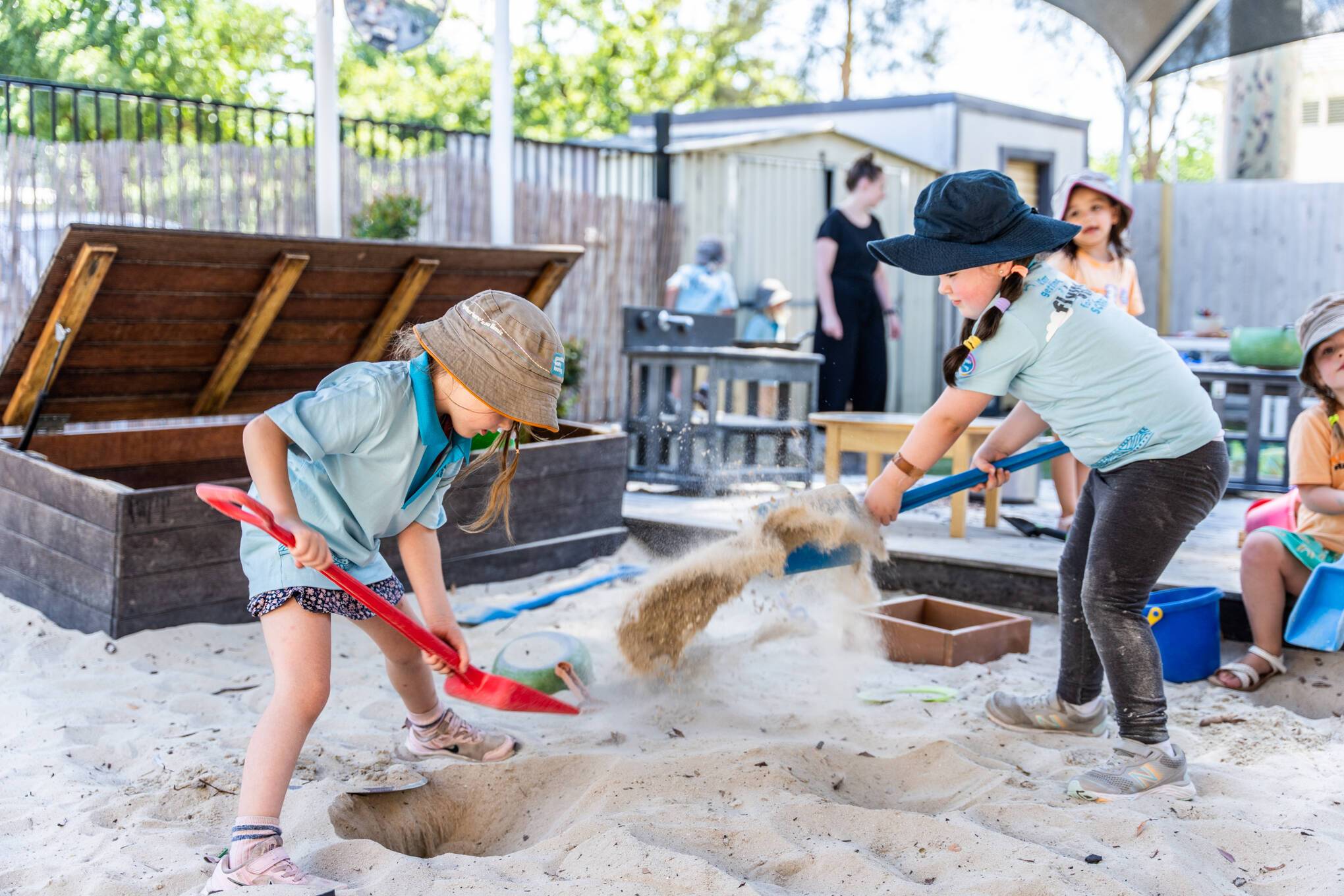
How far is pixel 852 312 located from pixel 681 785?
4.81m

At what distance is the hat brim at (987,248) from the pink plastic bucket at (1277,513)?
148cm

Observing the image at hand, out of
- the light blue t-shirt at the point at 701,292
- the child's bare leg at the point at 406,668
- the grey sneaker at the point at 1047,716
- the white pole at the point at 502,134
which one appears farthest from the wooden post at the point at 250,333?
the light blue t-shirt at the point at 701,292

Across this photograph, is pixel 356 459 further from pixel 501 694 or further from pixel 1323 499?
pixel 1323 499

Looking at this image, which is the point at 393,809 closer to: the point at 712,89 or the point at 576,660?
the point at 576,660

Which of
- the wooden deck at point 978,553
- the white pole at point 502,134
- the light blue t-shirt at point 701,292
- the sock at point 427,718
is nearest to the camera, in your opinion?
the sock at point 427,718

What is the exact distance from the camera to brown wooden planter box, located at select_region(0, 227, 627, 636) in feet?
10.4

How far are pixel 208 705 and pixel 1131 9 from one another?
17.2 ft

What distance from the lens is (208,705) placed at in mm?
2719

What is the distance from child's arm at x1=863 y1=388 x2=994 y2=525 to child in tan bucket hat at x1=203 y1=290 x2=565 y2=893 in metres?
0.78

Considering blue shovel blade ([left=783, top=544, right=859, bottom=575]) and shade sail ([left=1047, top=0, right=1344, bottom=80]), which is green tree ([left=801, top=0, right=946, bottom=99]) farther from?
blue shovel blade ([left=783, top=544, right=859, bottom=575])

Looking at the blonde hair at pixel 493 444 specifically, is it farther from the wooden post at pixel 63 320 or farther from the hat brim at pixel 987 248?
the wooden post at pixel 63 320

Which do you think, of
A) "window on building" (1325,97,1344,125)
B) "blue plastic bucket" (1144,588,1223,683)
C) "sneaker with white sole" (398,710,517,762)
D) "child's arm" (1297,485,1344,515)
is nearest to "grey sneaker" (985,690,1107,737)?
"blue plastic bucket" (1144,588,1223,683)

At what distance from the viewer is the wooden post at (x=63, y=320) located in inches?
134

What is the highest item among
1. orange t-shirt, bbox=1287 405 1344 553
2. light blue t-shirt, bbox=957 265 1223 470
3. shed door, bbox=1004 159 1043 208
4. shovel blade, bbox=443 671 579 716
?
shed door, bbox=1004 159 1043 208
